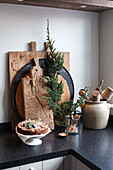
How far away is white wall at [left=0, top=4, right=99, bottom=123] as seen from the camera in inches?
75.9

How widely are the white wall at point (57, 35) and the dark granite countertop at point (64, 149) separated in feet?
1.37

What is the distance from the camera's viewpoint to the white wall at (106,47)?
7.17ft

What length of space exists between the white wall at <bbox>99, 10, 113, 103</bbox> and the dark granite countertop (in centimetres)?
60

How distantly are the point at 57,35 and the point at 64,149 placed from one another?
103 cm

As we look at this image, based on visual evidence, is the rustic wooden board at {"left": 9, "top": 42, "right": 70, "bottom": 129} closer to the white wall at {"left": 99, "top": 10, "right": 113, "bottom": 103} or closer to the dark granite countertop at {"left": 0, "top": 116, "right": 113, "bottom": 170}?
the dark granite countertop at {"left": 0, "top": 116, "right": 113, "bottom": 170}

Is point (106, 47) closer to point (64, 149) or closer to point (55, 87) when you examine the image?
point (55, 87)

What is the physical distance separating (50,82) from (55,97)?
13cm

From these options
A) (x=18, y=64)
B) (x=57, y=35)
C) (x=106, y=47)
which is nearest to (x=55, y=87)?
(x=18, y=64)

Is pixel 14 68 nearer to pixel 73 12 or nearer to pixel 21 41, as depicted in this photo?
pixel 21 41

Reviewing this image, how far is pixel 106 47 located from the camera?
2.25 m

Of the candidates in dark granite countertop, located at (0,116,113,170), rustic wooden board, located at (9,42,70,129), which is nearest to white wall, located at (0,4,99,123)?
rustic wooden board, located at (9,42,70,129)

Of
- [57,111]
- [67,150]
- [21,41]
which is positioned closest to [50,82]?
[57,111]

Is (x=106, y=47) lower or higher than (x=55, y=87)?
higher

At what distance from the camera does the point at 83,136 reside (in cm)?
183
